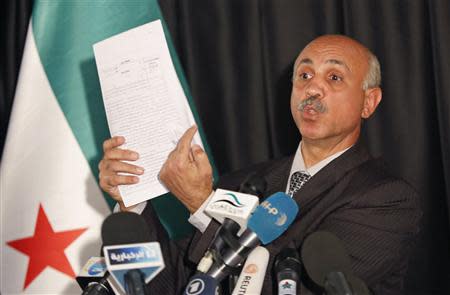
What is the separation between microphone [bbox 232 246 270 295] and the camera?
135 centimetres

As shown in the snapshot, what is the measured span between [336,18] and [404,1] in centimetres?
31

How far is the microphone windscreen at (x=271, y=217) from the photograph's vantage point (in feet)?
4.69

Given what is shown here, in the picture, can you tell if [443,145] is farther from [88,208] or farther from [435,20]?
[88,208]

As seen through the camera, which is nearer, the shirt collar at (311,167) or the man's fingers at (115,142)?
the man's fingers at (115,142)

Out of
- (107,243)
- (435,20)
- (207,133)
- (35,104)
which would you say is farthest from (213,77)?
(107,243)

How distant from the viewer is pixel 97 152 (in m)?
2.91

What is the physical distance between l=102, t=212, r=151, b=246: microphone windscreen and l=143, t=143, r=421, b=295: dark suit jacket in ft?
1.87

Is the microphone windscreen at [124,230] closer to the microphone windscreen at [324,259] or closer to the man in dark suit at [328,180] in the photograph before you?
the microphone windscreen at [324,259]

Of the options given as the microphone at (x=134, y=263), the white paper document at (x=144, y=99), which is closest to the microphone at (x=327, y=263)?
the microphone at (x=134, y=263)

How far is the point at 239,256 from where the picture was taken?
1.42 metres

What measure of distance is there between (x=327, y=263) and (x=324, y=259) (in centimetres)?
1

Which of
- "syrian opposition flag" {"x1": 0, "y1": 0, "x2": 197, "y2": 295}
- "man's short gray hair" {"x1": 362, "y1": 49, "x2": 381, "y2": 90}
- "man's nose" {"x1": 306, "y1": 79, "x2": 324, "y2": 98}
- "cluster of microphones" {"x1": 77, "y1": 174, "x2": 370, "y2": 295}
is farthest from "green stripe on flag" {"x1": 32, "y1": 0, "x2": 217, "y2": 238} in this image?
"cluster of microphones" {"x1": 77, "y1": 174, "x2": 370, "y2": 295}

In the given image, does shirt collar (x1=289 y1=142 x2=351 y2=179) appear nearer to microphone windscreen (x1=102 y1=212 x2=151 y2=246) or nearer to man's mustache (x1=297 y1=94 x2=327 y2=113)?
man's mustache (x1=297 y1=94 x2=327 y2=113)

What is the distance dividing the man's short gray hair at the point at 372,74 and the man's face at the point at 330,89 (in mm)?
24
